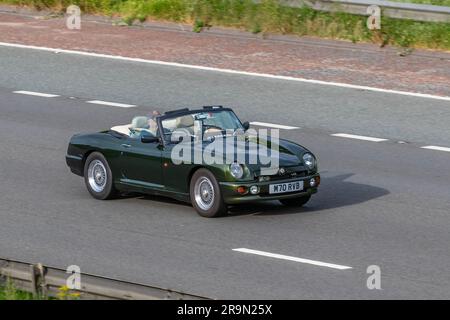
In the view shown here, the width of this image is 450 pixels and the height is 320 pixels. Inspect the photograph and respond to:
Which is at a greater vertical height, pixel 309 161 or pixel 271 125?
pixel 309 161

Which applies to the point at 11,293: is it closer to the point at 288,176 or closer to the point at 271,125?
the point at 288,176

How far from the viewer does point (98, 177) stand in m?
16.1

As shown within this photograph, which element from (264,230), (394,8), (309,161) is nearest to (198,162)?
(264,230)

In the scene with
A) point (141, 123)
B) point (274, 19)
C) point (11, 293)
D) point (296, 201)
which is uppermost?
point (274, 19)

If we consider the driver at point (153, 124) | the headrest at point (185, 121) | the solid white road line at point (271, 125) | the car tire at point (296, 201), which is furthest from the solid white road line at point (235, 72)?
the driver at point (153, 124)

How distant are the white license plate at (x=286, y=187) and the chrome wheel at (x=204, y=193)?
2.39ft

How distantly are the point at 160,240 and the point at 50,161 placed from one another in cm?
476

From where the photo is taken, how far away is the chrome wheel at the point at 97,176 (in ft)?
52.5

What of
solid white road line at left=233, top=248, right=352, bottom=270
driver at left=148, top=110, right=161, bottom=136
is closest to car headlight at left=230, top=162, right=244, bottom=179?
solid white road line at left=233, top=248, right=352, bottom=270

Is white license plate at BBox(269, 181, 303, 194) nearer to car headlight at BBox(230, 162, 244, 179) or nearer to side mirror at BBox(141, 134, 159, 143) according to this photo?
car headlight at BBox(230, 162, 244, 179)

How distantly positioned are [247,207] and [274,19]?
409 inches

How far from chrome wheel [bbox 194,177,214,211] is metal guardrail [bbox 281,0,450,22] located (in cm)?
1024
